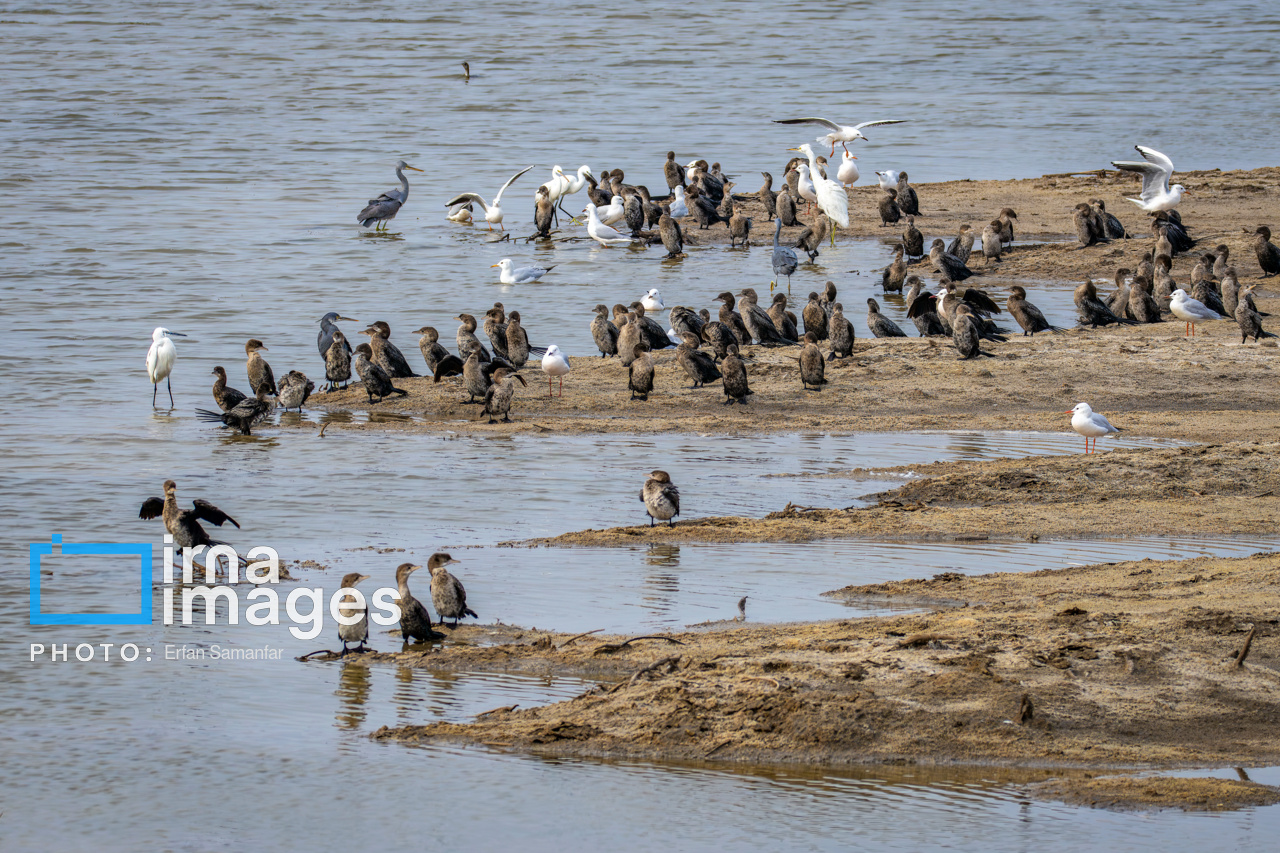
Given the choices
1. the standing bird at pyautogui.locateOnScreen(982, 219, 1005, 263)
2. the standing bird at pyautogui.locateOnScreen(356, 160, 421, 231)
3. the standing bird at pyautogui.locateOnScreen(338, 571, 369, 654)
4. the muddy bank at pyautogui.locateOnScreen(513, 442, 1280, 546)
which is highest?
the standing bird at pyautogui.locateOnScreen(356, 160, 421, 231)

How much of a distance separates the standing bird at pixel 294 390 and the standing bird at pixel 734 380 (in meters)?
3.86

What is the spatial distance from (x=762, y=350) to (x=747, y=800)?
10.5 m

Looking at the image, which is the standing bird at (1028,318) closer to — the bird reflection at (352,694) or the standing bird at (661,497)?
the standing bird at (661,497)

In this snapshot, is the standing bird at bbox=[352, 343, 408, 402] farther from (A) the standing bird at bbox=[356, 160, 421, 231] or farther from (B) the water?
(A) the standing bird at bbox=[356, 160, 421, 231]

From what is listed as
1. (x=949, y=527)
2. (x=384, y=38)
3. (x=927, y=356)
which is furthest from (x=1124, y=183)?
(x=384, y=38)

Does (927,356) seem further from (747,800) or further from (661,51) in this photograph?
(661,51)

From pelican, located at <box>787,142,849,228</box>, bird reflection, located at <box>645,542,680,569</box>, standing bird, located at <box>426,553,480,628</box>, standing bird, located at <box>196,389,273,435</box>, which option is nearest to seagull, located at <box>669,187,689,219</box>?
pelican, located at <box>787,142,849,228</box>

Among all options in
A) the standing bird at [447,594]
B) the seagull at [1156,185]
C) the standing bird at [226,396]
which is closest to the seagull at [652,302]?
the standing bird at [226,396]

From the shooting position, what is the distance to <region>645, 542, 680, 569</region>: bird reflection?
31.6 ft

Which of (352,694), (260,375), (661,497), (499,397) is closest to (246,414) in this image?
(260,375)

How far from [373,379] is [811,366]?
407cm

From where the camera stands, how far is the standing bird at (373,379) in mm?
14852

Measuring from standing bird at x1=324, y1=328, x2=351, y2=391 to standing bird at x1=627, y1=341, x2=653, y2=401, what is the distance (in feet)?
9.28

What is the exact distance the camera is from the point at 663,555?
9.82 m
